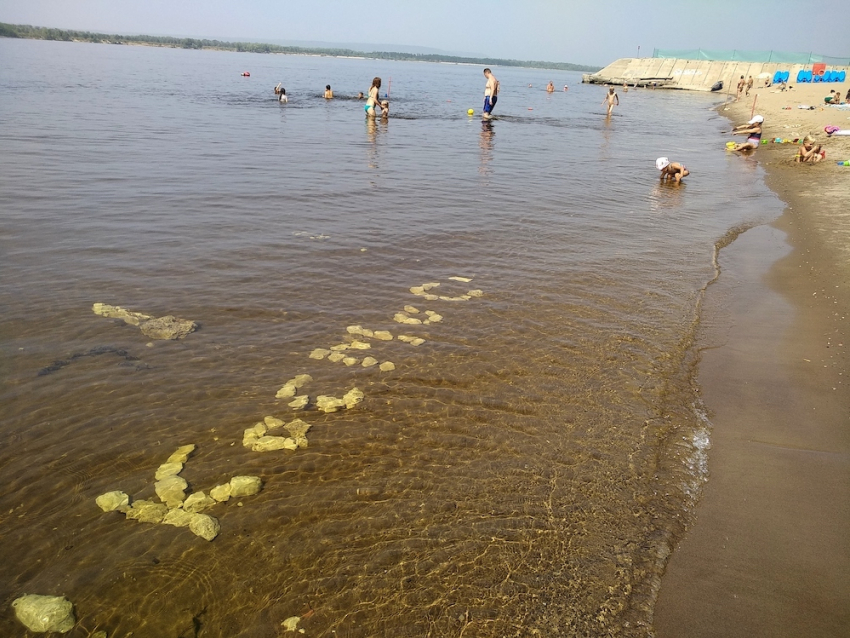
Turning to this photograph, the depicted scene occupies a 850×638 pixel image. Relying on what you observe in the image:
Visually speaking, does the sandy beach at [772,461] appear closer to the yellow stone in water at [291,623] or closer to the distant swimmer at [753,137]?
the yellow stone in water at [291,623]

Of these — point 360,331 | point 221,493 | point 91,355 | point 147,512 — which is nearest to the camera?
point 147,512

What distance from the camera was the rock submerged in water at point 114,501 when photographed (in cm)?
411

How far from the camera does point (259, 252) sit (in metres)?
9.37

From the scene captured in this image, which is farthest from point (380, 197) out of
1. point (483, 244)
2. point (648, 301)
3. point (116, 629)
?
point (116, 629)

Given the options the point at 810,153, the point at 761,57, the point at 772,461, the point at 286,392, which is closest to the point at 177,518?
the point at 286,392

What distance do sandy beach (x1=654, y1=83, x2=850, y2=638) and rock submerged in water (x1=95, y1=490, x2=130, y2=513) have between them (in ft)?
12.8

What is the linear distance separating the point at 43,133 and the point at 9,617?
20.6 m

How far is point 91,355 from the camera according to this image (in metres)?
5.99

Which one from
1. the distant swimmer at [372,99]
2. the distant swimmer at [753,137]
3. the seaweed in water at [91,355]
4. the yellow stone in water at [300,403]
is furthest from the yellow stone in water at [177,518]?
the distant swimmer at [753,137]

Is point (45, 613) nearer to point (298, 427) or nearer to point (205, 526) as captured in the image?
point (205, 526)

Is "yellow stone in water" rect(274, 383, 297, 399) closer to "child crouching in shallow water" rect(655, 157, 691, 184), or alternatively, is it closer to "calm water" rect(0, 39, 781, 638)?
"calm water" rect(0, 39, 781, 638)

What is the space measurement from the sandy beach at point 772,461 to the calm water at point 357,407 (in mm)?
233

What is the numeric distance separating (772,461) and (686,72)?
3826 inches

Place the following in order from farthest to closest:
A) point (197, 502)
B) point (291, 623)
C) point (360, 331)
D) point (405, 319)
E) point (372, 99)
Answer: point (372, 99) → point (405, 319) → point (360, 331) → point (197, 502) → point (291, 623)
